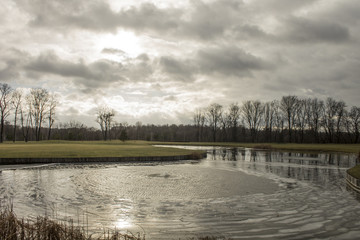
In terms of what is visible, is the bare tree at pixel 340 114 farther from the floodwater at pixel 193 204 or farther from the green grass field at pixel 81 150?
the floodwater at pixel 193 204

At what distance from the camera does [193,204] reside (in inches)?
469

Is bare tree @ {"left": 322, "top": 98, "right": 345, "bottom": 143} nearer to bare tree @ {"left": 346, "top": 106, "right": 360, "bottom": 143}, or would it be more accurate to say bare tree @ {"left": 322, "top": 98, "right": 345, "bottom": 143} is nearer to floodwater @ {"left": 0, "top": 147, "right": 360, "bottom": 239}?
bare tree @ {"left": 346, "top": 106, "right": 360, "bottom": 143}

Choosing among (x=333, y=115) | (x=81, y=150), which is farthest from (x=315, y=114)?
(x=81, y=150)

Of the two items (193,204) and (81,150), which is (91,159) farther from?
(193,204)

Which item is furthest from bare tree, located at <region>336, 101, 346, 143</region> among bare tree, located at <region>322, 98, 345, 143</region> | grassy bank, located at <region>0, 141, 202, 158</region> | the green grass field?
grassy bank, located at <region>0, 141, 202, 158</region>

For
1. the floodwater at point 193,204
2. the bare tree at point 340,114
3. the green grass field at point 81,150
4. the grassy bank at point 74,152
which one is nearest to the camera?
the floodwater at point 193,204

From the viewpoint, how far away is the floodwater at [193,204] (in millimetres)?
8617

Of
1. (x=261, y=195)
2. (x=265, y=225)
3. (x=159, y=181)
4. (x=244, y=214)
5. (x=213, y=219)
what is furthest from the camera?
(x=159, y=181)

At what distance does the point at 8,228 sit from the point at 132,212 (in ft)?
15.4

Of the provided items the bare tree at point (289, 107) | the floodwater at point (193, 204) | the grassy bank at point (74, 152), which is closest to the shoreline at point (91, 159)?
the grassy bank at point (74, 152)

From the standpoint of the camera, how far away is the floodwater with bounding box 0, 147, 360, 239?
862 cm

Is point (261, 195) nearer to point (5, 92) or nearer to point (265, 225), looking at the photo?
point (265, 225)

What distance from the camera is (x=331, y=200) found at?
42.2ft

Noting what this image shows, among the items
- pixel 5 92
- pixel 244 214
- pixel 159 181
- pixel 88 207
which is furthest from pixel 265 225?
pixel 5 92
